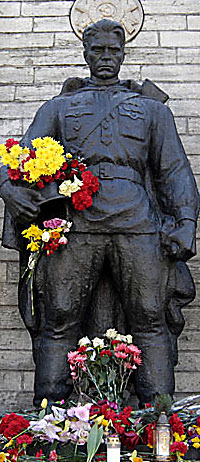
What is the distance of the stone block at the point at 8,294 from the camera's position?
5.49 metres

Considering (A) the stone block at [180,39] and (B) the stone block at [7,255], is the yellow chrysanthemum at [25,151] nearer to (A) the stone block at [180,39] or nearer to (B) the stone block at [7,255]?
(B) the stone block at [7,255]

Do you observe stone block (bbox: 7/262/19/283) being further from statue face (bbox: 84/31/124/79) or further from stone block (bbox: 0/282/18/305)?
statue face (bbox: 84/31/124/79)

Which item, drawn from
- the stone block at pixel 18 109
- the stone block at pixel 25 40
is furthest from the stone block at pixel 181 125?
the stone block at pixel 25 40

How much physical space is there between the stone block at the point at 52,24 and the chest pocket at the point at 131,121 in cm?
225

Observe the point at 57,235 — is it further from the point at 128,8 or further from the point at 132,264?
the point at 128,8

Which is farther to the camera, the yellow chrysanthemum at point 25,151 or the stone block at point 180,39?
the stone block at point 180,39

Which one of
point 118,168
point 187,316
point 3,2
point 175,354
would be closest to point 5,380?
point 187,316

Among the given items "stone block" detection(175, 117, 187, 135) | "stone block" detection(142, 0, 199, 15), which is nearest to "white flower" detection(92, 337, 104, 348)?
"stone block" detection(175, 117, 187, 135)

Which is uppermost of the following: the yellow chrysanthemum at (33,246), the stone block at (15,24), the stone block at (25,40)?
the stone block at (15,24)

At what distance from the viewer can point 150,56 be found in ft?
19.7

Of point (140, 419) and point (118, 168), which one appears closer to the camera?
point (140, 419)

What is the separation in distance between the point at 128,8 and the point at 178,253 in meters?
2.93

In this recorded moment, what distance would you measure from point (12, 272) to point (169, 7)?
241 centimetres

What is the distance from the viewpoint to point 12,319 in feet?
17.9
